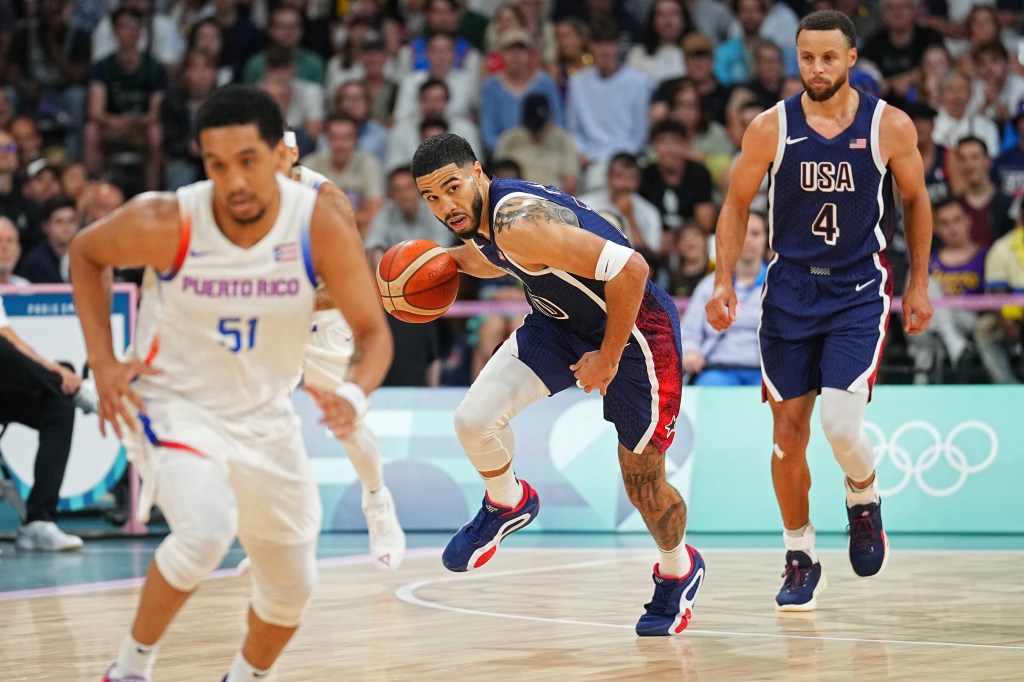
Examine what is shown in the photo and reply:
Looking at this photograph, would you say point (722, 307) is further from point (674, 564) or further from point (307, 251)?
point (307, 251)

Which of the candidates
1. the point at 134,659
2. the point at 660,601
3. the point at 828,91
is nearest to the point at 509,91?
the point at 828,91

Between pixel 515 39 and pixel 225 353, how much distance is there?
31.6 ft

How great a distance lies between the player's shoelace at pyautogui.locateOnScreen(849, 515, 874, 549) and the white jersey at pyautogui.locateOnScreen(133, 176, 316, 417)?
3.39 m

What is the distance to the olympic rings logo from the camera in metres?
9.82

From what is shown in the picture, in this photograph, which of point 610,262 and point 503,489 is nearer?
point 610,262

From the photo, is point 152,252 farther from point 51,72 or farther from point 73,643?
point 51,72

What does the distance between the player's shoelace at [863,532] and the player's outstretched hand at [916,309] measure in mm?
880

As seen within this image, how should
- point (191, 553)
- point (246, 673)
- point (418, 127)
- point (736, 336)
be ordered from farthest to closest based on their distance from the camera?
point (418, 127)
point (736, 336)
point (246, 673)
point (191, 553)

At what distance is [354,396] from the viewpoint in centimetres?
430

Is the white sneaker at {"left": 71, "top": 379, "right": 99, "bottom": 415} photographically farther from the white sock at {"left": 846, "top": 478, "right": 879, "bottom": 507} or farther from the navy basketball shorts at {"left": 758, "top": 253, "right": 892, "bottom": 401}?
the white sock at {"left": 846, "top": 478, "right": 879, "bottom": 507}

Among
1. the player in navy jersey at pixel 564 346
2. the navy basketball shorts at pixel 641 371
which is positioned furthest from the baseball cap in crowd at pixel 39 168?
the navy basketball shorts at pixel 641 371

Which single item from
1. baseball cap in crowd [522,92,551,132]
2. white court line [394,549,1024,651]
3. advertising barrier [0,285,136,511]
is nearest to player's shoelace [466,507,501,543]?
white court line [394,549,1024,651]

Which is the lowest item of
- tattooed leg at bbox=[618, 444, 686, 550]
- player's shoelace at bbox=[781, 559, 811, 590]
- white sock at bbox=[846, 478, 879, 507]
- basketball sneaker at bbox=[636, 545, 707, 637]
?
player's shoelace at bbox=[781, 559, 811, 590]

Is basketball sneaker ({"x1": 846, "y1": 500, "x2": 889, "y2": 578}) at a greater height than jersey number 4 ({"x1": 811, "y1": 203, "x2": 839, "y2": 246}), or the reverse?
jersey number 4 ({"x1": 811, "y1": 203, "x2": 839, "y2": 246})
